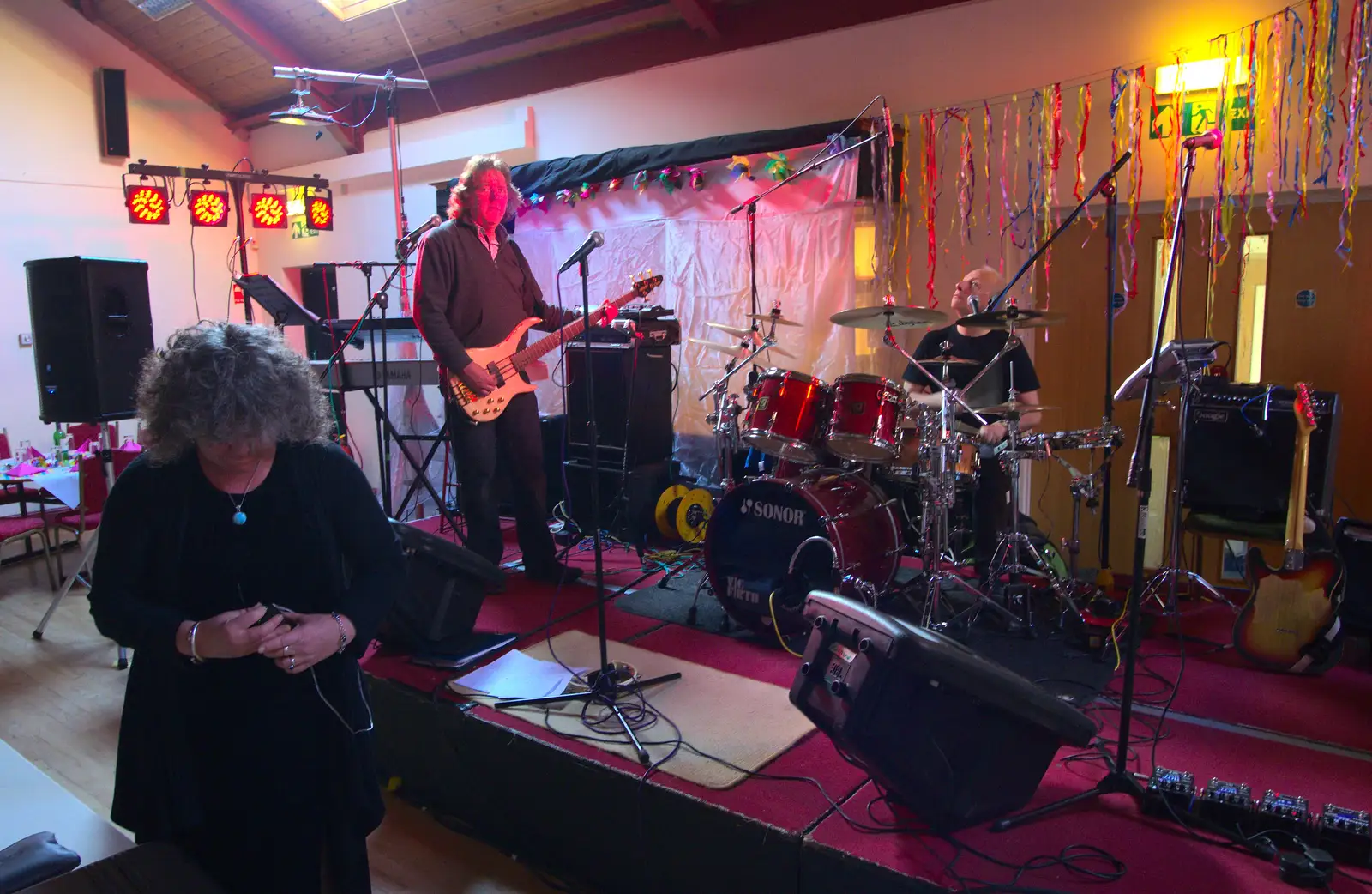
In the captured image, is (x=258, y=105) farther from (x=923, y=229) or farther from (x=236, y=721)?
(x=236, y=721)

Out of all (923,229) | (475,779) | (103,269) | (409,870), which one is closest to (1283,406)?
(923,229)

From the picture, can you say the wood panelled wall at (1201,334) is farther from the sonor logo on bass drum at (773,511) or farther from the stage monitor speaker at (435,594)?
the stage monitor speaker at (435,594)

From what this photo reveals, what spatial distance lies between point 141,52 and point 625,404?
667 cm

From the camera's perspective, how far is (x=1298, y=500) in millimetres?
2975

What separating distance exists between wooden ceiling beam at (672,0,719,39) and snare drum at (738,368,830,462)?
2996 mm

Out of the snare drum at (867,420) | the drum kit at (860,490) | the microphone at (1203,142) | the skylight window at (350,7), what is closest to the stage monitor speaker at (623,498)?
Answer: the drum kit at (860,490)

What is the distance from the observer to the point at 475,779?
2703mm

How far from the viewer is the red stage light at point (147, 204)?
691cm

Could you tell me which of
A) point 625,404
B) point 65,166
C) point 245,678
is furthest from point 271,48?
point 245,678

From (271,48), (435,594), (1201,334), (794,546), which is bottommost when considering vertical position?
(435,594)

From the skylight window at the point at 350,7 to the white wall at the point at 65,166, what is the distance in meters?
2.58

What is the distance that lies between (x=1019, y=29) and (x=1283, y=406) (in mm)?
2384

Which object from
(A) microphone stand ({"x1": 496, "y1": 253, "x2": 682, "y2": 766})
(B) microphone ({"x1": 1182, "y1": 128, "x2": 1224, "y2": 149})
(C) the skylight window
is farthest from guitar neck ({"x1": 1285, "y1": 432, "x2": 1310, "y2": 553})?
(C) the skylight window

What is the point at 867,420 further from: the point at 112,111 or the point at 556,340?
the point at 112,111
